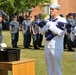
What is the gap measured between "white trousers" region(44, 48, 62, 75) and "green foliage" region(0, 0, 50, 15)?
27.0 metres

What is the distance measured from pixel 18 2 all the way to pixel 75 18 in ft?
67.4

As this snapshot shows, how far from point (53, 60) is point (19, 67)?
79 cm

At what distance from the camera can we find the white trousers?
7.05 m

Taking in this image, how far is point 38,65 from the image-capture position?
36.0 ft

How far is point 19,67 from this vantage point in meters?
6.71

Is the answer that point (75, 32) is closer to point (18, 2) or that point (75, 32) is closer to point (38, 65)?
point (38, 65)

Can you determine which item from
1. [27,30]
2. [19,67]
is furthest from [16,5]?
[19,67]

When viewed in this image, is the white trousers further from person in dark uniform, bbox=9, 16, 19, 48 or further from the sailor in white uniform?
person in dark uniform, bbox=9, 16, 19, 48

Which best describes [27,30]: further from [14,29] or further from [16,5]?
[16,5]

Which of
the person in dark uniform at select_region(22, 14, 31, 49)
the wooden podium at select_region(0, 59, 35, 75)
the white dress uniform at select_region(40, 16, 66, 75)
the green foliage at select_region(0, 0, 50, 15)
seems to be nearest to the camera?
the wooden podium at select_region(0, 59, 35, 75)

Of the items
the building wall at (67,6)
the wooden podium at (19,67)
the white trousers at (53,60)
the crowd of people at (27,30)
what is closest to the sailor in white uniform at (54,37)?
the white trousers at (53,60)

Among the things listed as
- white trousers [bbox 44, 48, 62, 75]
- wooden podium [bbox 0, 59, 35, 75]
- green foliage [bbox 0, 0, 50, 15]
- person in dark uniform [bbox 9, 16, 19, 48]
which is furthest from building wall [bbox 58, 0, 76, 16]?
wooden podium [bbox 0, 59, 35, 75]

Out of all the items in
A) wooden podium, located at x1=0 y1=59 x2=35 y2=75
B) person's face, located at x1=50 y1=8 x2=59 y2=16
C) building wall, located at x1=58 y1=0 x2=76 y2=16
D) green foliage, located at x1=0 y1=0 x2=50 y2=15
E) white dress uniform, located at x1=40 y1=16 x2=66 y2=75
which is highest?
building wall, located at x1=58 y1=0 x2=76 y2=16

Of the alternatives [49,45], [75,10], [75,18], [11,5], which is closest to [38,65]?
[49,45]
